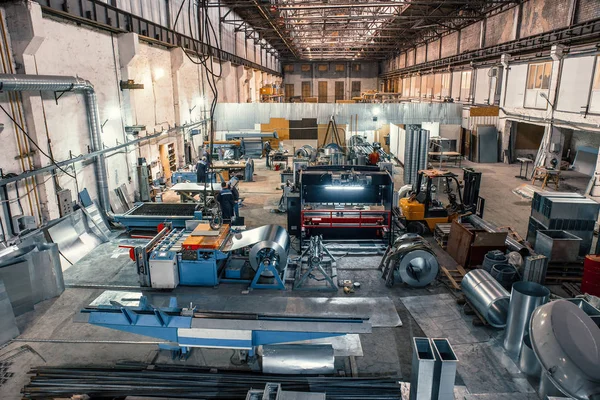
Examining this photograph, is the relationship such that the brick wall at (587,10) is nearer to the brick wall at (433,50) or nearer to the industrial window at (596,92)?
the industrial window at (596,92)

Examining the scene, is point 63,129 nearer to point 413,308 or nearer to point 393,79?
point 413,308

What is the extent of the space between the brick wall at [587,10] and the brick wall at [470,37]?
8.70 m

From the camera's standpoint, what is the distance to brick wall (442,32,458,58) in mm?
26125

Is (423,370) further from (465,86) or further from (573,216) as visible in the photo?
(465,86)

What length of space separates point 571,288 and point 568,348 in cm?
431

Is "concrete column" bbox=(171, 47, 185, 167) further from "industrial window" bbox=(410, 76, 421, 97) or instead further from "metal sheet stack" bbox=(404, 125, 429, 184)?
"industrial window" bbox=(410, 76, 421, 97)

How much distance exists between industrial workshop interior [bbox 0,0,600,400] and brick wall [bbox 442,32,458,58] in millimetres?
6888

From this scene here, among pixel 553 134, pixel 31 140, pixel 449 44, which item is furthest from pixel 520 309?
pixel 449 44

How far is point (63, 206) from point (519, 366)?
32.7 feet

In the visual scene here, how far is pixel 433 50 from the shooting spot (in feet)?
100

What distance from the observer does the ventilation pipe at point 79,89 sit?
7338 mm

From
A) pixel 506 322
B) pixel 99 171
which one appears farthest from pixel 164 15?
pixel 506 322

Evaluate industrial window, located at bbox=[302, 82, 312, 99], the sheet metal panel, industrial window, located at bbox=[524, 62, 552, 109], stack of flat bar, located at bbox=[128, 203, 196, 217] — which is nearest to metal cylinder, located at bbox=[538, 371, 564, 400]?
stack of flat bar, located at bbox=[128, 203, 196, 217]

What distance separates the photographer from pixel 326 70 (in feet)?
162
